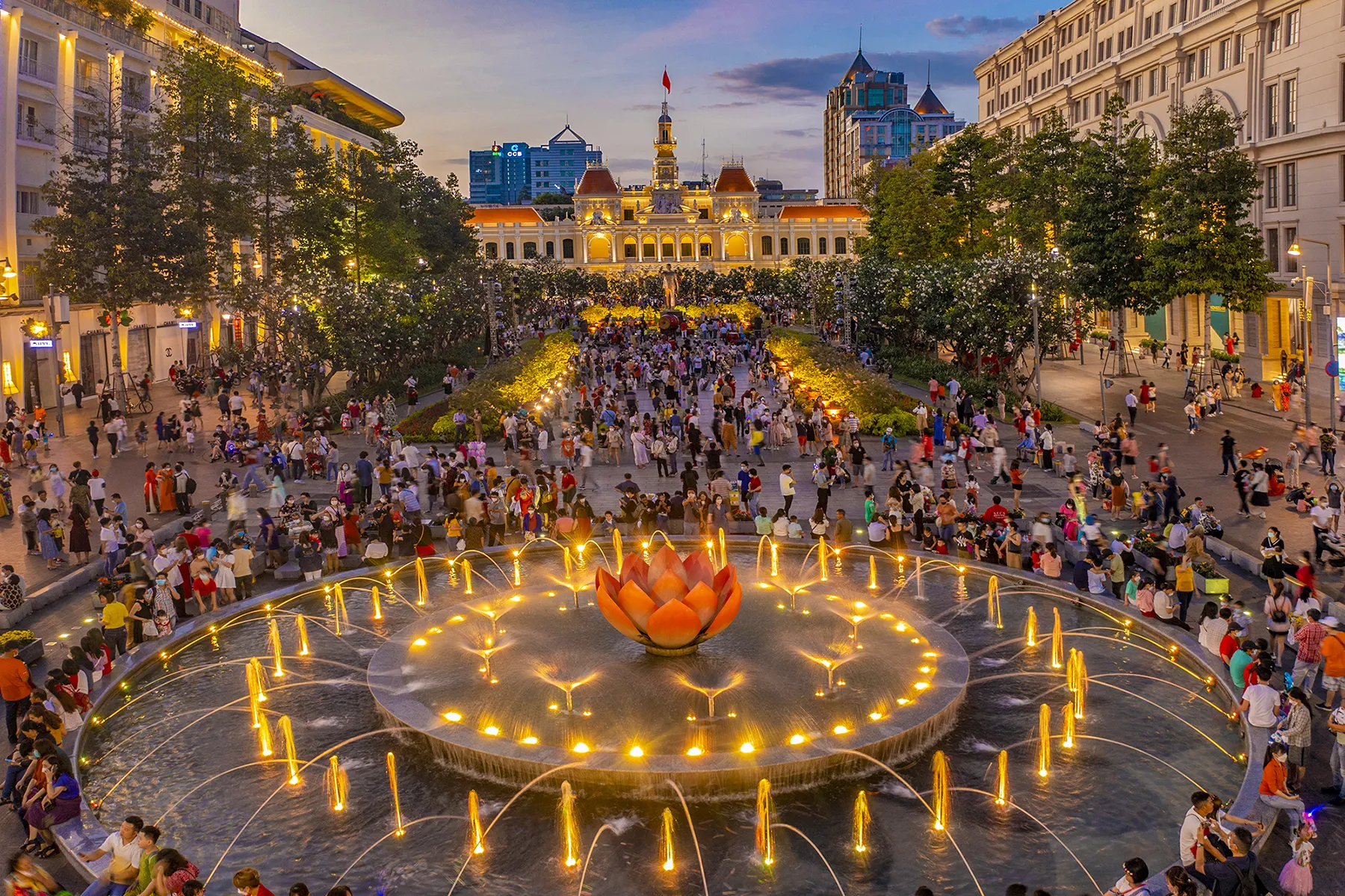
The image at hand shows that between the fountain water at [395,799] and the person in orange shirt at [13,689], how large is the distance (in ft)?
13.7

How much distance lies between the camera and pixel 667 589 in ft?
44.3

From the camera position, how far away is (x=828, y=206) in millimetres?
141250

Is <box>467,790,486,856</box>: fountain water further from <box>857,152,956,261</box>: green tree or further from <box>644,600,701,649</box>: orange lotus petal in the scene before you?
<box>857,152,956,261</box>: green tree

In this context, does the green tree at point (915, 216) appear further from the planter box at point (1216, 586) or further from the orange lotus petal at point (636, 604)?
the orange lotus petal at point (636, 604)

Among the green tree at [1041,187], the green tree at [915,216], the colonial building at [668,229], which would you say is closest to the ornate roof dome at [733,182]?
the colonial building at [668,229]

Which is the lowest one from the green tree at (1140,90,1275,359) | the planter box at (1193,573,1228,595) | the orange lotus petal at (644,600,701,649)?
the planter box at (1193,573,1228,595)

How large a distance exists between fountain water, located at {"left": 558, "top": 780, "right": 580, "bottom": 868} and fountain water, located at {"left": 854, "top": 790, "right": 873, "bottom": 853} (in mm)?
2490

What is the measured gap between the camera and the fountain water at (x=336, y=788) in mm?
11211

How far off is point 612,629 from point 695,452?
13517mm

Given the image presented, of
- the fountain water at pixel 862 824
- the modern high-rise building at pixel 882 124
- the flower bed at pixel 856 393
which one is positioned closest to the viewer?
the fountain water at pixel 862 824

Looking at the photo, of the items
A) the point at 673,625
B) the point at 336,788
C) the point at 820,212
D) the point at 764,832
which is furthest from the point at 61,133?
the point at 820,212

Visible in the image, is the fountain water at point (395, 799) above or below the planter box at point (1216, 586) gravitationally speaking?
below

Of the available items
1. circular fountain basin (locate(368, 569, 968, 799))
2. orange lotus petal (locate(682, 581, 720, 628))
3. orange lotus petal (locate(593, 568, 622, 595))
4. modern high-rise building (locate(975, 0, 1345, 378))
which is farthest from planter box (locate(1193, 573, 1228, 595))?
modern high-rise building (locate(975, 0, 1345, 378))

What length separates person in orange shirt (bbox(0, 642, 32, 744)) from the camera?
12469mm
